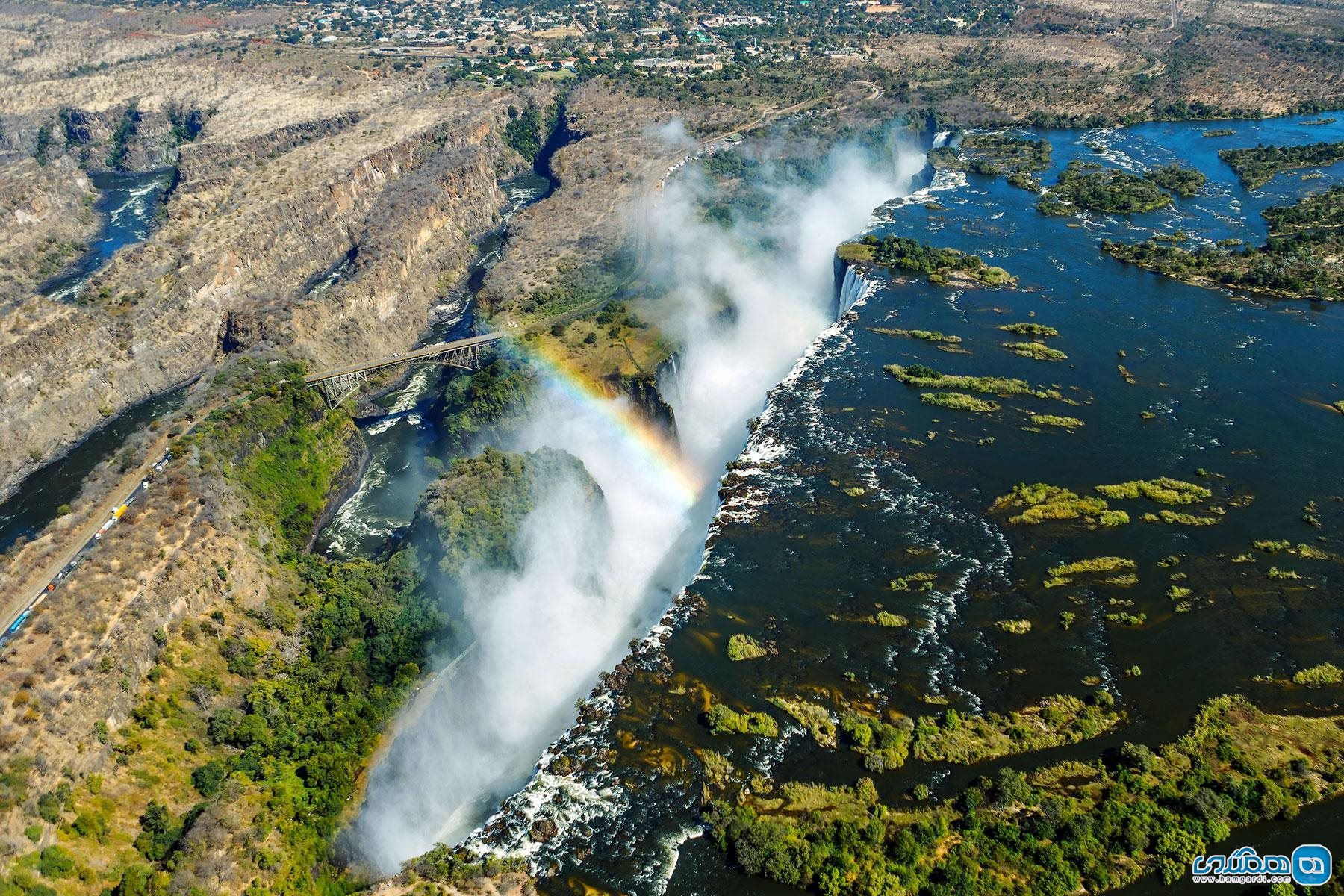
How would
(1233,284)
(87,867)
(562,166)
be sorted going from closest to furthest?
(87,867)
(1233,284)
(562,166)

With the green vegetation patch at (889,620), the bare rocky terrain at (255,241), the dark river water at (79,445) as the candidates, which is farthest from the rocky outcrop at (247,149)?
the green vegetation patch at (889,620)

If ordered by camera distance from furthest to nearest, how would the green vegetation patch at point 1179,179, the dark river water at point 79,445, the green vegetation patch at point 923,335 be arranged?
the green vegetation patch at point 1179,179
the green vegetation patch at point 923,335
the dark river water at point 79,445

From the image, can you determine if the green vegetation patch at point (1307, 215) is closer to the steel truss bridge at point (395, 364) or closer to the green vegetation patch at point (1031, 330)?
the green vegetation patch at point (1031, 330)

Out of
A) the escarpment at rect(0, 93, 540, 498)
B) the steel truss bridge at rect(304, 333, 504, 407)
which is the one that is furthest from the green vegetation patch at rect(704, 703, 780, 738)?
the escarpment at rect(0, 93, 540, 498)

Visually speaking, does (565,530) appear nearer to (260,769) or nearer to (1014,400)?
(260,769)

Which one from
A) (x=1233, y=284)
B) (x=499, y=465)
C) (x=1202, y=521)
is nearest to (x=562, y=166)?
(x=499, y=465)

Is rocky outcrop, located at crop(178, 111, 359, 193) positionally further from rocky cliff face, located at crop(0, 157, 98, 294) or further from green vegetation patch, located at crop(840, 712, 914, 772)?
green vegetation patch, located at crop(840, 712, 914, 772)
